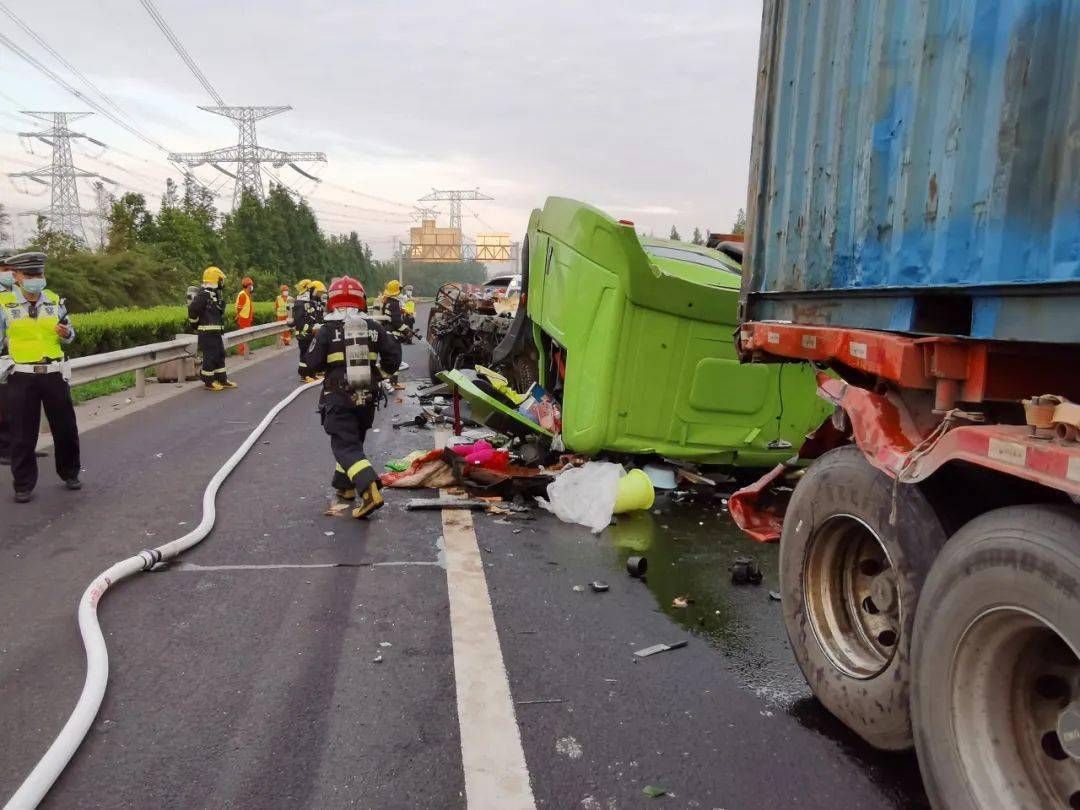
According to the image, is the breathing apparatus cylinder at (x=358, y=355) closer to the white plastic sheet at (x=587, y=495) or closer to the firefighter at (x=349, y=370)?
the firefighter at (x=349, y=370)

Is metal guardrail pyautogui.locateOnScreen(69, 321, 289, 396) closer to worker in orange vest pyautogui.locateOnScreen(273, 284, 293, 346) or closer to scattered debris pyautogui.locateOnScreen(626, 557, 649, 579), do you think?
scattered debris pyautogui.locateOnScreen(626, 557, 649, 579)

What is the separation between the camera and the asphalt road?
248 cm

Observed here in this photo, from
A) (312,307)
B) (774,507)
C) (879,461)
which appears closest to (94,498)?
(774,507)

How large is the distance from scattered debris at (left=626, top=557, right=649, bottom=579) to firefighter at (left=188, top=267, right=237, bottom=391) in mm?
9429

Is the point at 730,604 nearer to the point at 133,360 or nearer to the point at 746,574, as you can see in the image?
the point at 746,574

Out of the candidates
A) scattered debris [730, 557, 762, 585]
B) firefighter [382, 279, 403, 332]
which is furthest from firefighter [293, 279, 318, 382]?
scattered debris [730, 557, 762, 585]

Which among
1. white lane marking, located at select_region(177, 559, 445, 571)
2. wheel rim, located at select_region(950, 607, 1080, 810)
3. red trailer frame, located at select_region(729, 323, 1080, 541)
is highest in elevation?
red trailer frame, located at select_region(729, 323, 1080, 541)

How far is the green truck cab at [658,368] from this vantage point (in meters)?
5.48

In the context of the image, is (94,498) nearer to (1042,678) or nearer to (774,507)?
(774,507)

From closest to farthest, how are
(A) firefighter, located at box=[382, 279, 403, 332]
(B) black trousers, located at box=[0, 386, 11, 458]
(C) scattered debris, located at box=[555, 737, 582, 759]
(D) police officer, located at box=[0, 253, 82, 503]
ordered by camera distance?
1. (C) scattered debris, located at box=[555, 737, 582, 759]
2. (D) police officer, located at box=[0, 253, 82, 503]
3. (B) black trousers, located at box=[0, 386, 11, 458]
4. (A) firefighter, located at box=[382, 279, 403, 332]

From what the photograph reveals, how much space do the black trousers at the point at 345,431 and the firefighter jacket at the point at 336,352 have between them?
0.30ft

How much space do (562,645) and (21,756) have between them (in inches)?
78.3

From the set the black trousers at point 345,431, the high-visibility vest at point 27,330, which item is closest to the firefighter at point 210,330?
the high-visibility vest at point 27,330

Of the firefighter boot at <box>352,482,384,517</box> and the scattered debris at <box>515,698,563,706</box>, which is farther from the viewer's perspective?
the firefighter boot at <box>352,482,384,517</box>
